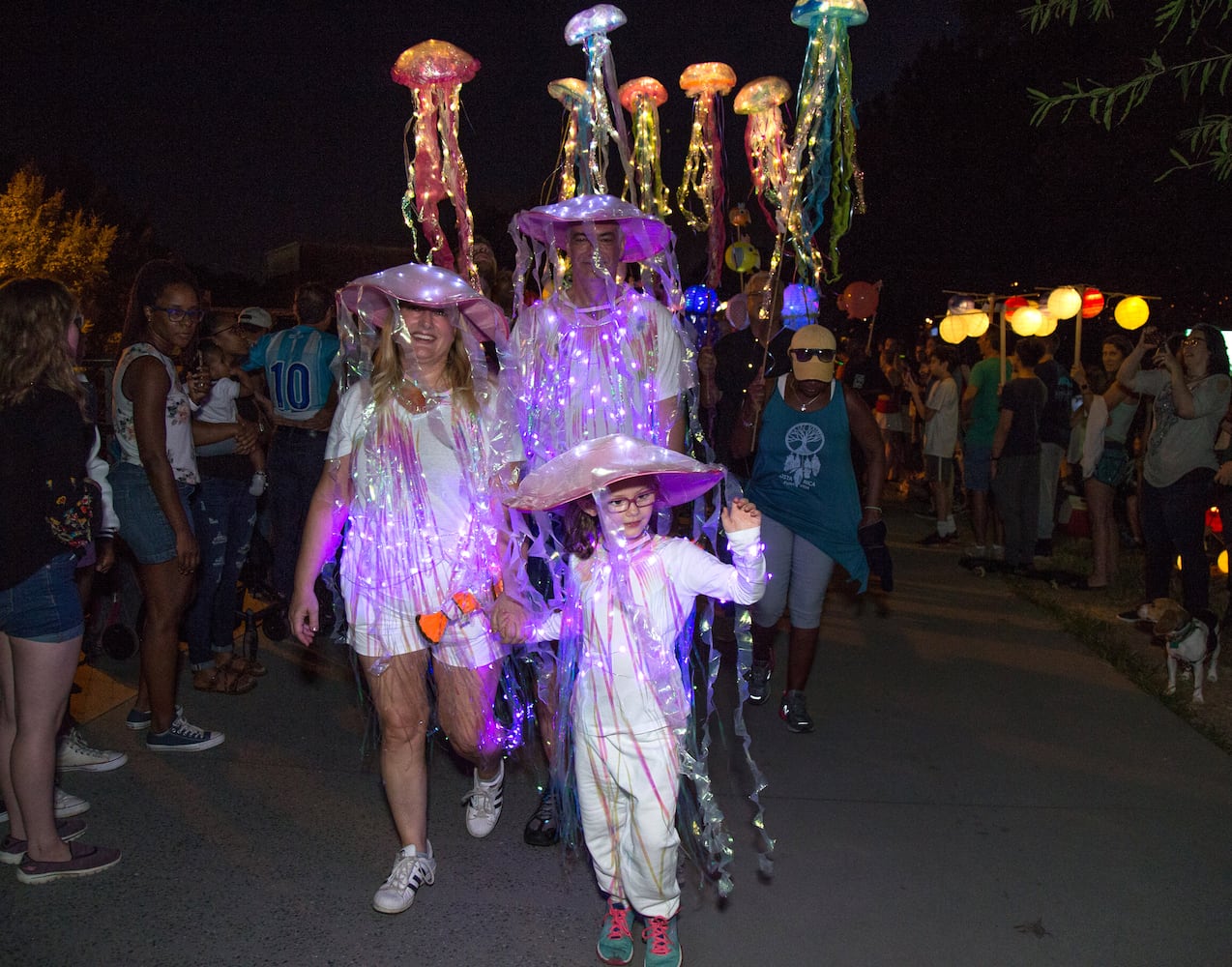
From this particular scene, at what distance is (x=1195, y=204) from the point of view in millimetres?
15766

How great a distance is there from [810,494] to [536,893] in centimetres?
226

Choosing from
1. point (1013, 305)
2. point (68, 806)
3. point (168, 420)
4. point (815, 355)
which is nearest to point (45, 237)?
point (1013, 305)

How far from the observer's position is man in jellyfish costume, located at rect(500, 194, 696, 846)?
3.32 meters

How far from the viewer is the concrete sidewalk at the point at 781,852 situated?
296cm

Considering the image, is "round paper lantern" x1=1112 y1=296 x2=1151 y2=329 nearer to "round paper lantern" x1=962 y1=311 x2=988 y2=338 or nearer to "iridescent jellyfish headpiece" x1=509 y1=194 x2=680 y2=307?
"round paper lantern" x1=962 y1=311 x2=988 y2=338

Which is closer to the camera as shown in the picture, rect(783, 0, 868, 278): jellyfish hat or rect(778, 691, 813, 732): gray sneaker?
rect(783, 0, 868, 278): jellyfish hat

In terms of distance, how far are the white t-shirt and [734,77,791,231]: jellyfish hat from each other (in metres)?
5.20

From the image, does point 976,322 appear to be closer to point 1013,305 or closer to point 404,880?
point 1013,305

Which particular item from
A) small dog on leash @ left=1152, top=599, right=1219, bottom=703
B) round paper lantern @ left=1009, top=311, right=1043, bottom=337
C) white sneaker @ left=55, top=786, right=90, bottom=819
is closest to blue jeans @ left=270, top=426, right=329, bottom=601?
white sneaker @ left=55, top=786, right=90, bottom=819

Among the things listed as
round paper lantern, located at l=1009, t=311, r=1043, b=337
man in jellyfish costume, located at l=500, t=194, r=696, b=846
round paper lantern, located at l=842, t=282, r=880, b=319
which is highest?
round paper lantern, located at l=842, t=282, r=880, b=319

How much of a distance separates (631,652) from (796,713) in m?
2.24

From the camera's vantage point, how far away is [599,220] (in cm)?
327

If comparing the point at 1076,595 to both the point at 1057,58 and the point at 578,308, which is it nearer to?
the point at 578,308

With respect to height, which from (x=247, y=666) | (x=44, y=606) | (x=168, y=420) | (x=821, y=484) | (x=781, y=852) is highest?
(x=168, y=420)
